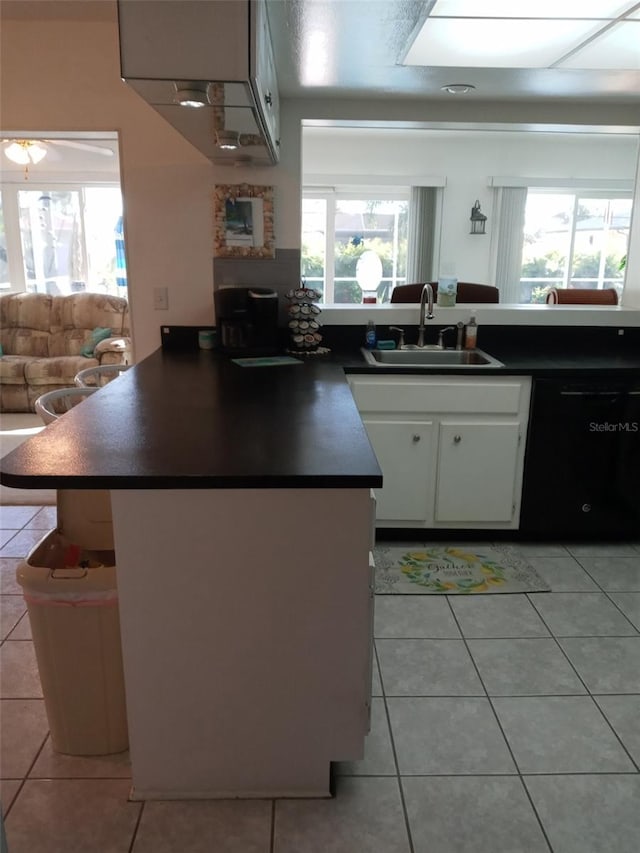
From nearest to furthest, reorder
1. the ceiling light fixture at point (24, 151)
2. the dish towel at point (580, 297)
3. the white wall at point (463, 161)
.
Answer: the dish towel at point (580, 297), the ceiling light fixture at point (24, 151), the white wall at point (463, 161)

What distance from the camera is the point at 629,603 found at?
2.54 metres

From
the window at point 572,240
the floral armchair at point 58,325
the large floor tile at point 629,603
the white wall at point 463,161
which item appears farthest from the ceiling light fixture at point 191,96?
the window at point 572,240

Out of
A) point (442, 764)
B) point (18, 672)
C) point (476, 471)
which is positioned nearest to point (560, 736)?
point (442, 764)

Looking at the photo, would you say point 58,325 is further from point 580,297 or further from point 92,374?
point 580,297

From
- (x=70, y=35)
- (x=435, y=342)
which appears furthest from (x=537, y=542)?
(x=70, y=35)

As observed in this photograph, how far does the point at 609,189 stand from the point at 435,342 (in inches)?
192

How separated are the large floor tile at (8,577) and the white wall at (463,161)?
522 cm

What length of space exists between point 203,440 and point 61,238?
644cm

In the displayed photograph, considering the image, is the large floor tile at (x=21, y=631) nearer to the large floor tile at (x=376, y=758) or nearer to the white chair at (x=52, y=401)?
the white chair at (x=52, y=401)

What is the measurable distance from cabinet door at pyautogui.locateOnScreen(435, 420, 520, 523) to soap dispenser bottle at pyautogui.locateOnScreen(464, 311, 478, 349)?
0.57 metres

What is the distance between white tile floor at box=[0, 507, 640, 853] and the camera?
1.51m

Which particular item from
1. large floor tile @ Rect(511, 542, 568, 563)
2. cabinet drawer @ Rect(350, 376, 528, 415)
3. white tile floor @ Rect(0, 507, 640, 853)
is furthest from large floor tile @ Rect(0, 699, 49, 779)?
large floor tile @ Rect(511, 542, 568, 563)

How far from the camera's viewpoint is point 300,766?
5.30ft

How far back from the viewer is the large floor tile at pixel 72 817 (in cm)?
149
